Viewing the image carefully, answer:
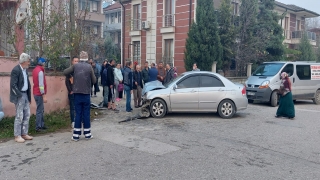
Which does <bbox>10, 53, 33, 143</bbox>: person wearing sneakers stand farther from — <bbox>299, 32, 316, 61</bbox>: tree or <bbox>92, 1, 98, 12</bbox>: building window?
<bbox>92, 1, 98, 12</bbox>: building window

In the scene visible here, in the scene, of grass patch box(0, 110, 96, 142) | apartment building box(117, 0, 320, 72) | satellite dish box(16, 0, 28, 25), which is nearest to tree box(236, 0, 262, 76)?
apartment building box(117, 0, 320, 72)

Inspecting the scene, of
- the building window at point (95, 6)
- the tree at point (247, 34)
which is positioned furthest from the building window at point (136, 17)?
the building window at point (95, 6)

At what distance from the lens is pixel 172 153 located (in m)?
6.57

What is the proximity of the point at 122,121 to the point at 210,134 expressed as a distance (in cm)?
288

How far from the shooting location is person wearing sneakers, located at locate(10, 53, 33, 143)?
23.4 ft

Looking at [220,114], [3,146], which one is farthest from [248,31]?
[3,146]

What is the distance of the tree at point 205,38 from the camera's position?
20453 mm

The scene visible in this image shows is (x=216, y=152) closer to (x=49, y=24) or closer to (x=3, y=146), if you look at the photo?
(x=3, y=146)

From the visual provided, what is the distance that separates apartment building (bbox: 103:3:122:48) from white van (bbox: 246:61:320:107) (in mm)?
30845

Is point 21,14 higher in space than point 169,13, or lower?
lower

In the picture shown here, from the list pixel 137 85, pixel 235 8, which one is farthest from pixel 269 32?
pixel 137 85

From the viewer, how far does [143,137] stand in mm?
7855

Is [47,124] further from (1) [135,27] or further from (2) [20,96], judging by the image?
(1) [135,27]

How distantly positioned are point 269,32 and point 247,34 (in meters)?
2.20
